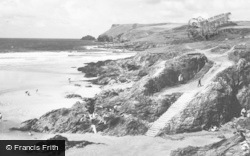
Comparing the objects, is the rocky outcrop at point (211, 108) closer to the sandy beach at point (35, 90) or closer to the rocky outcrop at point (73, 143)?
the rocky outcrop at point (73, 143)

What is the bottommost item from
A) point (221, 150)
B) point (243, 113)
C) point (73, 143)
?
point (73, 143)

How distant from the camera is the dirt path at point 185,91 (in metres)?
27.5

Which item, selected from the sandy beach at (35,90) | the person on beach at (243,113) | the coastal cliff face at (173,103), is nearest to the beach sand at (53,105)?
the sandy beach at (35,90)

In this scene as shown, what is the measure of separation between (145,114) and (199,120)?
459cm

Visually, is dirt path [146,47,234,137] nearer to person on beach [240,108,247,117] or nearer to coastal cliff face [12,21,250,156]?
coastal cliff face [12,21,250,156]

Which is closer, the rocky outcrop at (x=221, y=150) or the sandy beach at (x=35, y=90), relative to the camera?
the rocky outcrop at (x=221, y=150)

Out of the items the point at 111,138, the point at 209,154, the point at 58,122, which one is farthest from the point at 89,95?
the point at 209,154

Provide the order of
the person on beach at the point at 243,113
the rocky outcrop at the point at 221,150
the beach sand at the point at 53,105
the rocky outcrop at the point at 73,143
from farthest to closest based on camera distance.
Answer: the person on beach at the point at 243,113, the rocky outcrop at the point at 73,143, the beach sand at the point at 53,105, the rocky outcrop at the point at 221,150

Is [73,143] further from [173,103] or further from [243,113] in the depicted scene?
[243,113]

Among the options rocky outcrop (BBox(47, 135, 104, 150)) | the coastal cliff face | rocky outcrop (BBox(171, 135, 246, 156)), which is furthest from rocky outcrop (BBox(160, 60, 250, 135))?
rocky outcrop (BBox(47, 135, 104, 150))

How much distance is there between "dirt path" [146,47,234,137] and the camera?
27469 mm

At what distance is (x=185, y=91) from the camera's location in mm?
31688

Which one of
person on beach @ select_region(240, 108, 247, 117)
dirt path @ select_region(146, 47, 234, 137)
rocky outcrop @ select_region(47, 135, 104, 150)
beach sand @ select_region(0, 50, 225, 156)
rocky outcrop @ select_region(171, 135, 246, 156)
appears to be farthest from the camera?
person on beach @ select_region(240, 108, 247, 117)

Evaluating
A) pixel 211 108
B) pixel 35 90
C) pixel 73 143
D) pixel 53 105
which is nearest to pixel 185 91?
pixel 211 108
